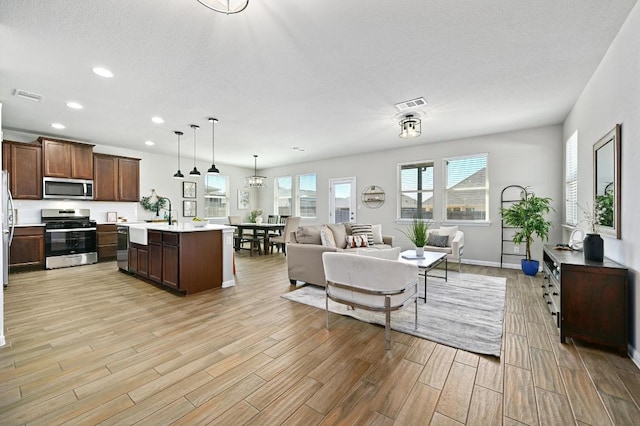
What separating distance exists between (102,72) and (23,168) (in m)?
3.92

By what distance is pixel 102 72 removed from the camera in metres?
3.02

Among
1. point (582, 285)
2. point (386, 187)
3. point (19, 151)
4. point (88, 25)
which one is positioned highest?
point (88, 25)

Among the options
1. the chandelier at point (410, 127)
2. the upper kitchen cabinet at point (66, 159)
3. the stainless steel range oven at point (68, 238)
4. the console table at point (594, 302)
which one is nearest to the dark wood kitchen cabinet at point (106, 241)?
the stainless steel range oven at point (68, 238)

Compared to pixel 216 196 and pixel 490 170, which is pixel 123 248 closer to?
pixel 216 196

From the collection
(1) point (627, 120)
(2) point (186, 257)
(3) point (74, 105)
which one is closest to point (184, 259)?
(2) point (186, 257)

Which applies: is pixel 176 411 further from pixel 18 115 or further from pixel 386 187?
pixel 386 187

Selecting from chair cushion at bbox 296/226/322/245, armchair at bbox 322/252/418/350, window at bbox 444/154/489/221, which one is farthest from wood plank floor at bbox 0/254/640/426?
window at bbox 444/154/489/221

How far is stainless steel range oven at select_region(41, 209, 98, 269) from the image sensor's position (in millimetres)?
5289

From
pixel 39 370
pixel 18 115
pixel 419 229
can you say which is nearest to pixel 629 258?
pixel 419 229

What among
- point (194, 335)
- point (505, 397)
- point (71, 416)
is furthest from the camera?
point (194, 335)

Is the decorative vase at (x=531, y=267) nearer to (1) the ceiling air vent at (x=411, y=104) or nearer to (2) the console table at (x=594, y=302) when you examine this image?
(2) the console table at (x=594, y=302)

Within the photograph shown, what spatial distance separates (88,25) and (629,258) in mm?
4794

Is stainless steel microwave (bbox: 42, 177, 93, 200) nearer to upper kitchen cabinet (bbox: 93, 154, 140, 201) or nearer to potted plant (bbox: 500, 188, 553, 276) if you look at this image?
upper kitchen cabinet (bbox: 93, 154, 140, 201)

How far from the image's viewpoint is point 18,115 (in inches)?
174
